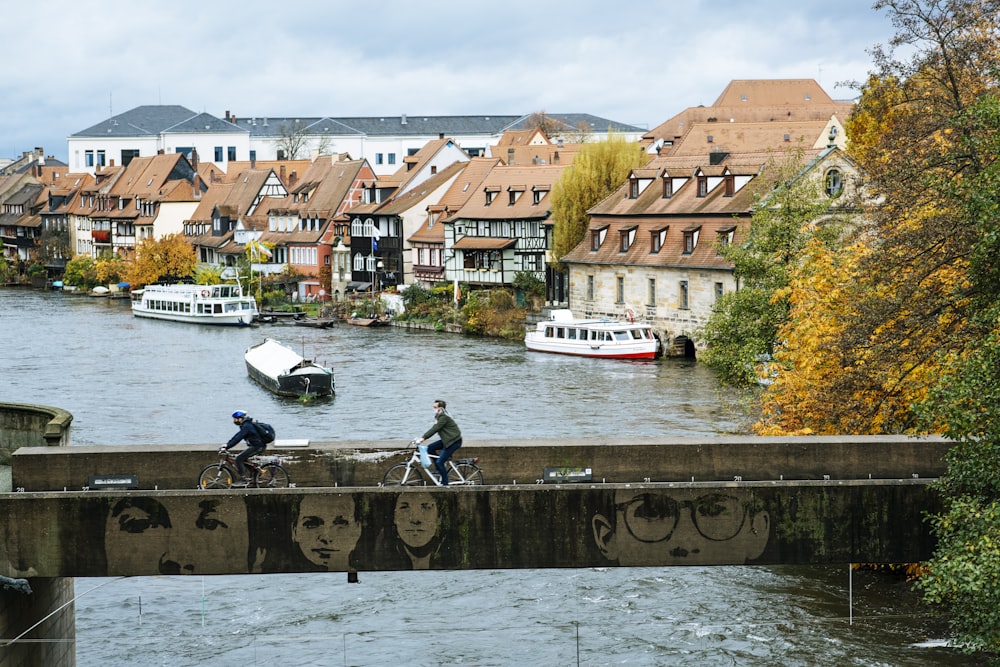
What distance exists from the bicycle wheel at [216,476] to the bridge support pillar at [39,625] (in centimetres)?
214

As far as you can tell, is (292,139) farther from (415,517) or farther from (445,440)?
(415,517)

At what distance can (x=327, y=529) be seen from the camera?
1688 cm

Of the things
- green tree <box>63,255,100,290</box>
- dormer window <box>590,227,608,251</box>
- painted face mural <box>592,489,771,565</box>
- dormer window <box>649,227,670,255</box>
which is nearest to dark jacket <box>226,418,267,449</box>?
painted face mural <box>592,489,771,565</box>

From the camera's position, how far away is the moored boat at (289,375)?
49125 millimetres

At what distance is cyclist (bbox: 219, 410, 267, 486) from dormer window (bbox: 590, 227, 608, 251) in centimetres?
4944

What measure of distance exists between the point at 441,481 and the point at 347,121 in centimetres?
14769

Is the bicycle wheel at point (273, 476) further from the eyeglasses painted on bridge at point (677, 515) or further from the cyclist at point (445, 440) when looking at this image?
the eyeglasses painted on bridge at point (677, 515)

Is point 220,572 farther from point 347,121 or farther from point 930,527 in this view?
point 347,121

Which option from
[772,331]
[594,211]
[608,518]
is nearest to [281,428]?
[772,331]

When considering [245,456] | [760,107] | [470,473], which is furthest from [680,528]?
[760,107]

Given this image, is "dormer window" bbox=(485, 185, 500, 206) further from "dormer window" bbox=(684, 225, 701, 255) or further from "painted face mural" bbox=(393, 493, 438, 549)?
"painted face mural" bbox=(393, 493, 438, 549)

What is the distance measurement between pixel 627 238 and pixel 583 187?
6437 millimetres

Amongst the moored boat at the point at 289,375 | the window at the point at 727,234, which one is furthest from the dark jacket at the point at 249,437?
the window at the point at 727,234

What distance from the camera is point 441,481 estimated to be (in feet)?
59.6
